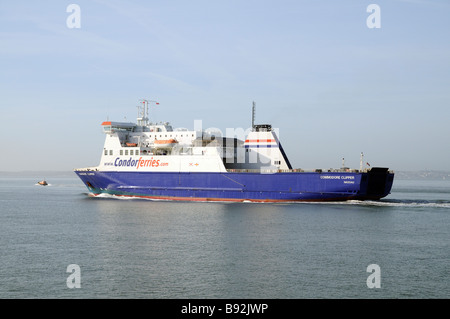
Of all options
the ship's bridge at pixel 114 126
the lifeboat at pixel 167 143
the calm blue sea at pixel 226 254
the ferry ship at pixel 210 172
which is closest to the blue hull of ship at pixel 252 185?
the ferry ship at pixel 210 172

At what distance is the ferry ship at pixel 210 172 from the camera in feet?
133

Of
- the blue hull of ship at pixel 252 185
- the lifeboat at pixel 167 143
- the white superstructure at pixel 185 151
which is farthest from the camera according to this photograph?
→ the lifeboat at pixel 167 143

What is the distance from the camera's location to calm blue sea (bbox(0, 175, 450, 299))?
55.0ft

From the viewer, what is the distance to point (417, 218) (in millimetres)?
34719

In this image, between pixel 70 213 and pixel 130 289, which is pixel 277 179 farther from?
pixel 130 289

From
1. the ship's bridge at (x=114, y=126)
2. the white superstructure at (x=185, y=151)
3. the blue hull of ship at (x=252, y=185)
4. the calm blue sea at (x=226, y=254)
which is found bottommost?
the calm blue sea at (x=226, y=254)

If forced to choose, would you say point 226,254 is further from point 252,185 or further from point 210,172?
point 210,172

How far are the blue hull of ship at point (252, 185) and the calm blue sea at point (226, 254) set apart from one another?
3.58 metres

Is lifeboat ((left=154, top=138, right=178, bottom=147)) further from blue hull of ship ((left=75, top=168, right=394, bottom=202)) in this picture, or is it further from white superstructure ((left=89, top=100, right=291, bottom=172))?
blue hull of ship ((left=75, top=168, right=394, bottom=202))

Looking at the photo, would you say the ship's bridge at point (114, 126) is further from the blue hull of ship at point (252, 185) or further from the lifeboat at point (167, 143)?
the lifeboat at point (167, 143)

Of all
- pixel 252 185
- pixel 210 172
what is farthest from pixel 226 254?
pixel 210 172

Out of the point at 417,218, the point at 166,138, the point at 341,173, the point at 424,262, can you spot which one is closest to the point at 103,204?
the point at 166,138

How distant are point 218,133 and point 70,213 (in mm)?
17067

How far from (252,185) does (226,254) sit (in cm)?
2095
